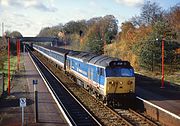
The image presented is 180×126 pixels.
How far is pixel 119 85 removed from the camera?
24203mm

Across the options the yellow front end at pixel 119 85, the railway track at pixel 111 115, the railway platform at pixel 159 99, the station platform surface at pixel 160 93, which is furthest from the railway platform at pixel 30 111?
the station platform surface at pixel 160 93

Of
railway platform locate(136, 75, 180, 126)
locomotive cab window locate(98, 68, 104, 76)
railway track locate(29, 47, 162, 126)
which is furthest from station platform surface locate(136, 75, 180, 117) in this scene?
locomotive cab window locate(98, 68, 104, 76)

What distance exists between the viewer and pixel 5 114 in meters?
22.3

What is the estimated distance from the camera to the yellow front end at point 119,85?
945 inches

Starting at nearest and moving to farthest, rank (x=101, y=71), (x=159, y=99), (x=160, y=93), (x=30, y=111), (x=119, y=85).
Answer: (x=30, y=111) → (x=119, y=85) → (x=101, y=71) → (x=159, y=99) → (x=160, y=93)

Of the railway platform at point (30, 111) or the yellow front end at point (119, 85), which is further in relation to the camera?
the yellow front end at point (119, 85)

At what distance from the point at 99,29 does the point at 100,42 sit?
22334mm

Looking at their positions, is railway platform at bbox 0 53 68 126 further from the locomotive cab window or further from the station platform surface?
the station platform surface

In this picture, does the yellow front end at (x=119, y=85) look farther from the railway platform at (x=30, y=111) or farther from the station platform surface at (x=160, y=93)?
A: the railway platform at (x=30, y=111)

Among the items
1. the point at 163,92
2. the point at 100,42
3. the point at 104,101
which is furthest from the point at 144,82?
the point at 100,42

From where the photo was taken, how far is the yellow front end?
945 inches

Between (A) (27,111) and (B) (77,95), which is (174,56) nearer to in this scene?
(B) (77,95)

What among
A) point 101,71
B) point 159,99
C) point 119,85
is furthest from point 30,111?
point 159,99

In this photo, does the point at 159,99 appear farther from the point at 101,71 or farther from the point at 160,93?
the point at 101,71
